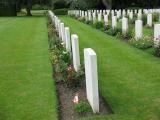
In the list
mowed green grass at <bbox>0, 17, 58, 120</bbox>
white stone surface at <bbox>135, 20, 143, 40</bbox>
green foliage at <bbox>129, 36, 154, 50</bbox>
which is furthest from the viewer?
white stone surface at <bbox>135, 20, 143, 40</bbox>

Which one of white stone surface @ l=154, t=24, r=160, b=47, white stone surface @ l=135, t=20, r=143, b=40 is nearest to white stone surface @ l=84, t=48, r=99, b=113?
white stone surface @ l=154, t=24, r=160, b=47

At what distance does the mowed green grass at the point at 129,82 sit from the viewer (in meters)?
5.80

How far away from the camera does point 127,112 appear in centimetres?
576

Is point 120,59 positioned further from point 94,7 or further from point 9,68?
point 94,7

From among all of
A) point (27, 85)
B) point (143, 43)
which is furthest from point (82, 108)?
point (143, 43)

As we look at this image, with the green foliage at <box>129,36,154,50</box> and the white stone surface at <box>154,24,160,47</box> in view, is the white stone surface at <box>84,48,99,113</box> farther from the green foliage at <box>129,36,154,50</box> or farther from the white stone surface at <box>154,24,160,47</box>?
the green foliage at <box>129,36,154,50</box>

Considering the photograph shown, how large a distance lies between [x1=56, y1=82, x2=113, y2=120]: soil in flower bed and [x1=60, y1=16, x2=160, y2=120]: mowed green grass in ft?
0.51

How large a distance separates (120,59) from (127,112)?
4.50 meters

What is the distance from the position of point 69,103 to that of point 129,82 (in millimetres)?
1688

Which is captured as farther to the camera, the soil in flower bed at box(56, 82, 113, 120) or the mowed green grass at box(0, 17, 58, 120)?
the mowed green grass at box(0, 17, 58, 120)

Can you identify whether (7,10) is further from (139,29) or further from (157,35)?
(157,35)

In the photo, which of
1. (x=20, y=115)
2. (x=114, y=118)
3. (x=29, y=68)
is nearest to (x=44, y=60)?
(x=29, y=68)

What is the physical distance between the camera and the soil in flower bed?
580 centimetres

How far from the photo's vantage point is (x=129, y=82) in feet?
24.7
